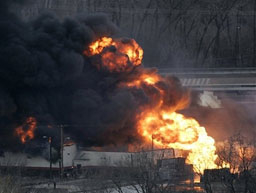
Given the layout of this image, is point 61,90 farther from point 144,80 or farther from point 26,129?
point 144,80

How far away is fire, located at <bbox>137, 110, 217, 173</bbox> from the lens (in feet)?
124

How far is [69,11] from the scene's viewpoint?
3223 inches

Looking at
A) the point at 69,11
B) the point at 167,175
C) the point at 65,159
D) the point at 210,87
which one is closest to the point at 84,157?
the point at 65,159

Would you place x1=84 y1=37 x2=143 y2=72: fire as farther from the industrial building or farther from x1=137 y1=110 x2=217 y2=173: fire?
the industrial building

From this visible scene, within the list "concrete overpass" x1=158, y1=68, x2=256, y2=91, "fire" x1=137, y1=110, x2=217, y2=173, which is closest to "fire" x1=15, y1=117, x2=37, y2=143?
"fire" x1=137, y1=110, x2=217, y2=173

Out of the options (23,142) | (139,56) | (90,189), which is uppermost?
(139,56)

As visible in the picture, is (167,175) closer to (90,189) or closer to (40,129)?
(90,189)

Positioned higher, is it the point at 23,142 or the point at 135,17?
the point at 135,17

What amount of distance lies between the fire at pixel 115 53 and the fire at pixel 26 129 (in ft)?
18.6

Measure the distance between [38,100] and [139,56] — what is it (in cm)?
754

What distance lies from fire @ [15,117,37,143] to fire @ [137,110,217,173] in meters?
6.83

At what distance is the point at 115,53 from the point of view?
39.8 m

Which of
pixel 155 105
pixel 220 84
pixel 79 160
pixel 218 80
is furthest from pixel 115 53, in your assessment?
pixel 218 80

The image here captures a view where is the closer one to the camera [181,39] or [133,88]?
[133,88]
